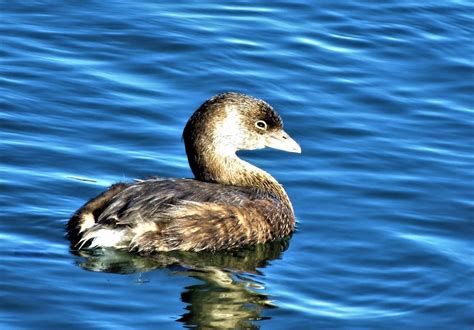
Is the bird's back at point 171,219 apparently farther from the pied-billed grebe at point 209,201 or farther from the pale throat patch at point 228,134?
the pale throat patch at point 228,134

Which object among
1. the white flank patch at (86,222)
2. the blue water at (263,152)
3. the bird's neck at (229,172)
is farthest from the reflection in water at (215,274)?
the bird's neck at (229,172)

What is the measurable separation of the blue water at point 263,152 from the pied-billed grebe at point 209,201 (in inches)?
5.6

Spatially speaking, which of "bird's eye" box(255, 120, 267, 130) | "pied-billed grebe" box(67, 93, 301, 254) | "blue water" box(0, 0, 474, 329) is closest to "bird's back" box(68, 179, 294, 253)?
"pied-billed grebe" box(67, 93, 301, 254)

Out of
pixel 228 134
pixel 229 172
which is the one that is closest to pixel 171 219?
pixel 229 172

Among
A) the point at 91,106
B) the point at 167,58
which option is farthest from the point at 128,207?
the point at 167,58

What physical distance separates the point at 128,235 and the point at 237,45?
18.2 ft

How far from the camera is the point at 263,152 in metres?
13.6

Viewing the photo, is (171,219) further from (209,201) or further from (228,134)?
(228,134)

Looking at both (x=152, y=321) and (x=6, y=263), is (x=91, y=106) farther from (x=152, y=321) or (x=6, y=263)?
(x=152, y=321)

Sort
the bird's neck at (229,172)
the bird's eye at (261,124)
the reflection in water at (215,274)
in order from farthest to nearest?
the bird's eye at (261,124)
the bird's neck at (229,172)
the reflection in water at (215,274)

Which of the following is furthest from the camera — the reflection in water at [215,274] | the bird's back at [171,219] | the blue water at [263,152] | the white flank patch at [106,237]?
the bird's back at [171,219]

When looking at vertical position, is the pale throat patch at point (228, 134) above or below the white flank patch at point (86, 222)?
above

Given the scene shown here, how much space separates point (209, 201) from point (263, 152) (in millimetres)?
2467

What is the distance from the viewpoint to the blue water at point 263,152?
1009 cm
